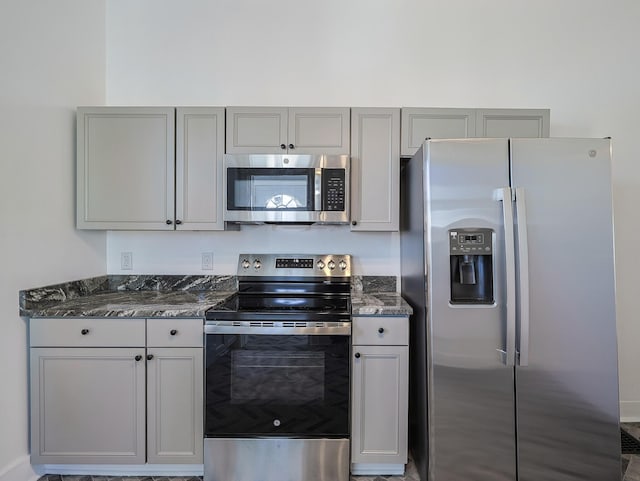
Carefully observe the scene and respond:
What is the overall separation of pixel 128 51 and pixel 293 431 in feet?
8.97

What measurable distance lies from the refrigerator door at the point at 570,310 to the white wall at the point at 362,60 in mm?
977

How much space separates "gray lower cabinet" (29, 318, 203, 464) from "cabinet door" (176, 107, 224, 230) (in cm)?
67

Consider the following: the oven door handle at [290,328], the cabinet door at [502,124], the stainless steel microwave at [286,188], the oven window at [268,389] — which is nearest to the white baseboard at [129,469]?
the oven window at [268,389]

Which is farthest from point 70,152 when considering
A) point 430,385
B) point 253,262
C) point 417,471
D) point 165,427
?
point 417,471

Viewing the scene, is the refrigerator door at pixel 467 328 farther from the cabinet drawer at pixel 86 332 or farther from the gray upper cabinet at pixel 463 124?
the cabinet drawer at pixel 86 332

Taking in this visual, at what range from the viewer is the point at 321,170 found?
201 centimetres

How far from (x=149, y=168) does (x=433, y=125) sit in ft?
5.78

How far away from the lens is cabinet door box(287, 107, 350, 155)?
2.06 metres

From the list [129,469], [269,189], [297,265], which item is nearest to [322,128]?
[269,189]

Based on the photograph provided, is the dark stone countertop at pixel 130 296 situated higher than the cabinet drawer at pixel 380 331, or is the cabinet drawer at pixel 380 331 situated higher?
the dark stone countertop at pixel 130 296

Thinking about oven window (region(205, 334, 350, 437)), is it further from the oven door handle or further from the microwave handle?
the microwave handle

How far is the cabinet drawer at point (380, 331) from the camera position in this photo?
5.80 feet

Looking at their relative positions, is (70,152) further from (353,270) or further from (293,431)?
(293,431)

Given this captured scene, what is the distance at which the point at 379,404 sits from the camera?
1.76 meters
